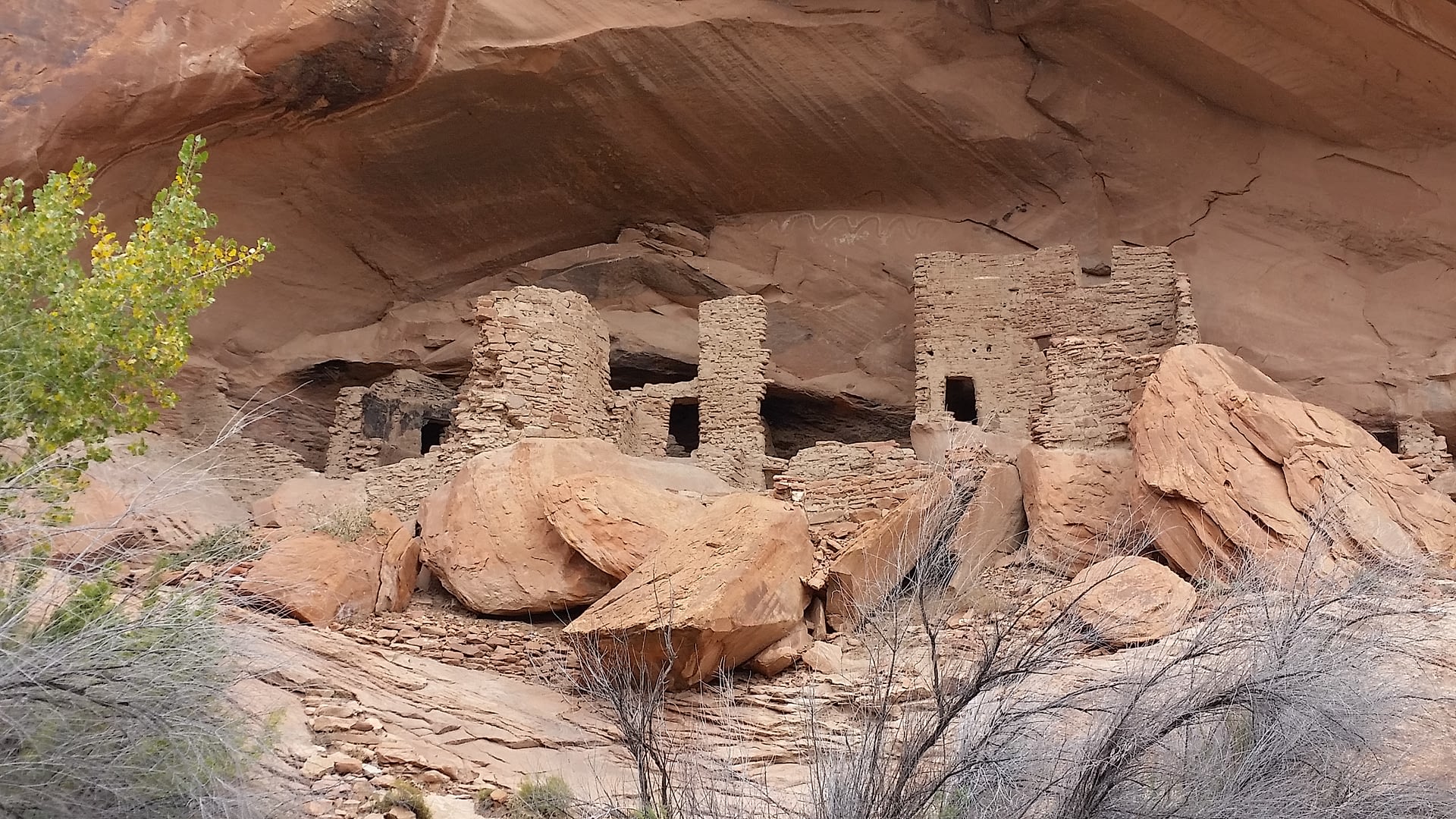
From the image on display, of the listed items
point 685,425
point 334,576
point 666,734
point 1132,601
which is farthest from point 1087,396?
point 685,425

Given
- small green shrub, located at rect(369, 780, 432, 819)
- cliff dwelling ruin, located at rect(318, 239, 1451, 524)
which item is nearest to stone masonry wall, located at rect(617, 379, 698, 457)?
cliff dwelling ruin, located at rect(318, 239, 1451, 524)

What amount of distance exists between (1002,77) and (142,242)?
9.58 metres

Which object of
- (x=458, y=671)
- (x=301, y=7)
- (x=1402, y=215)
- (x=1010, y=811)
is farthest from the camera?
(x=1402, y=215)

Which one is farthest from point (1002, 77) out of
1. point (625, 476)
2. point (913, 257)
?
point (625, 476)

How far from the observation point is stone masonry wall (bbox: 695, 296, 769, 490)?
42.3 feet

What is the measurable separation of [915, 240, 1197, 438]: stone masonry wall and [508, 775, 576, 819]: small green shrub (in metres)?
7.08

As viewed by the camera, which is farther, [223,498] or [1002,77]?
[1002,77]

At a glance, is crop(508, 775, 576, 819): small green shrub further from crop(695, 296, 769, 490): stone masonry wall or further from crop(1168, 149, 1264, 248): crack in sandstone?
crop(1168, 149, 1264, 248): crack in sandstone

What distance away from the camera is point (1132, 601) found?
8.12m

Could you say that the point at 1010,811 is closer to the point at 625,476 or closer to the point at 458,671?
the point at 458,671

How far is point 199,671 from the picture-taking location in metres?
5.99

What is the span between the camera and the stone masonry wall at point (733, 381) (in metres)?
12.9

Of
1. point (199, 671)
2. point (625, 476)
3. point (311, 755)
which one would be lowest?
point (311, 755)

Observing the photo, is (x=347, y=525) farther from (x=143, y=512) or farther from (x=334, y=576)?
(x=143, y=512)
